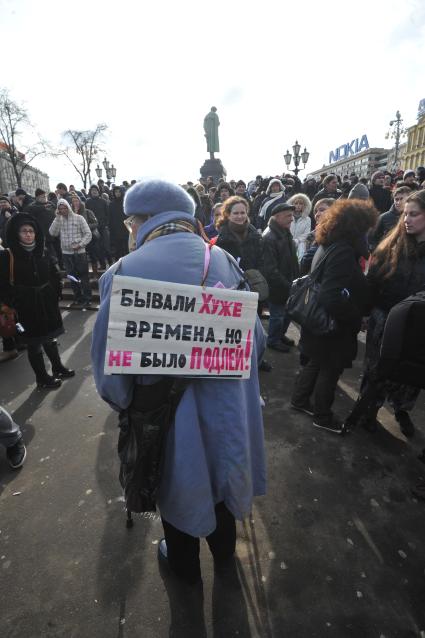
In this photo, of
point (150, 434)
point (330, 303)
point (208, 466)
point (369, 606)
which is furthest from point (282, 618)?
point (330, 303)

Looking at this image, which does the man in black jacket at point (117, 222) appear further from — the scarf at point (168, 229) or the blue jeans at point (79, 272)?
the scarf at point (168, 229)

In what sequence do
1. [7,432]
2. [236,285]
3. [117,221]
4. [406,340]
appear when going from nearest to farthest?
[236,285] < [406,340] < [7,432] < [117,221]

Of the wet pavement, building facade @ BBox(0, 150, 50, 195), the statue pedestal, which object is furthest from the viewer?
building facade @ BBox(0, 150, 50, 195)

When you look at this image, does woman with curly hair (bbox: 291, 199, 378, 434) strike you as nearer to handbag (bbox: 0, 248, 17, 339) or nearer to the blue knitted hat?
the blue knitted hat

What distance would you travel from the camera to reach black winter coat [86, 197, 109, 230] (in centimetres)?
927

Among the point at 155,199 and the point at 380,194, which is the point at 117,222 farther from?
the point at 155,199

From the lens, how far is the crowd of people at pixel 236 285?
57.2 inches

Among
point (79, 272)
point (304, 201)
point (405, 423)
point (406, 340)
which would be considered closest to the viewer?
point (406, 340)

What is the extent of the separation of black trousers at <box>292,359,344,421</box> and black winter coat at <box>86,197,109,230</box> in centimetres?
777

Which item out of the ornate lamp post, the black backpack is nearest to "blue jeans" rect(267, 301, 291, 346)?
the black backpack

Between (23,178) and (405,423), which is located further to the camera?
(23,178)

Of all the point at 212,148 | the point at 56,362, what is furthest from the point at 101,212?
the point at 212,148

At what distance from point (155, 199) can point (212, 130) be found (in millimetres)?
21947

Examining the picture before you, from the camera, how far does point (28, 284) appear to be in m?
3.83
